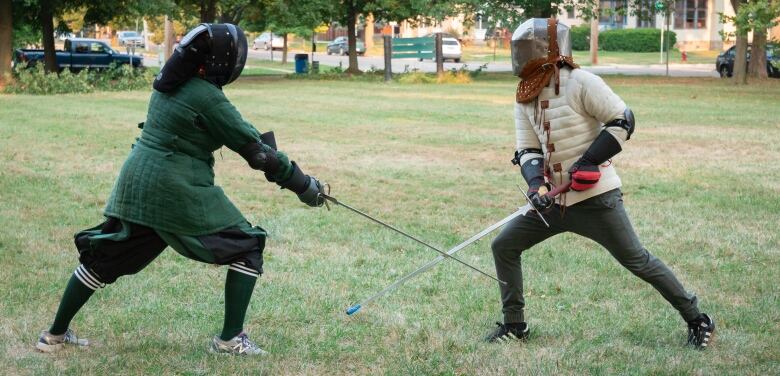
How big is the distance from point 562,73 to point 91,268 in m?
2.38

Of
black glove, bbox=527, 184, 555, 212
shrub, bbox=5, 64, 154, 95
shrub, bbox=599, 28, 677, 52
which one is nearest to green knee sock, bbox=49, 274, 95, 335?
black glove, bbox=527, 184, 555, 212

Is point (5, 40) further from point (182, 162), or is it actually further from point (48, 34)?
point (182, 162)

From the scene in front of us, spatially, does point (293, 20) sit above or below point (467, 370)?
above

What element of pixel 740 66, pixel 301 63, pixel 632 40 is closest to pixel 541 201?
pixel 740 66

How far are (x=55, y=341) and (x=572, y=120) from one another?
8.92 feet

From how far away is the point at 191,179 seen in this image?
15.3ft

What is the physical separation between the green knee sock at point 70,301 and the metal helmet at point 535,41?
2302mm

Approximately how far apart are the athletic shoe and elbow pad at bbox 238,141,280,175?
866 mm

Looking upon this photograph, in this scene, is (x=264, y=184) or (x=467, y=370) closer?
(x=467, y=370)

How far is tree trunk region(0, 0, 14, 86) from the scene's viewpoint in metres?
29.4

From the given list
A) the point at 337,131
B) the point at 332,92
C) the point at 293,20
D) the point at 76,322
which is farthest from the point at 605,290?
the point at 293,20

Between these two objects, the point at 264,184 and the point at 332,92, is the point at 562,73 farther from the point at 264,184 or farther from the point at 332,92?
the point at 332,92

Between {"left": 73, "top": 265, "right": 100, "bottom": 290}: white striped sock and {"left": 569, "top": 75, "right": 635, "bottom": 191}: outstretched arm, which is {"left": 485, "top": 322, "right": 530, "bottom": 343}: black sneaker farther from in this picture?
{"left": 73, "top": 265, "right": 100, "bottom": 290}: white striped sock

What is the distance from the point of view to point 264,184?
1147cm
